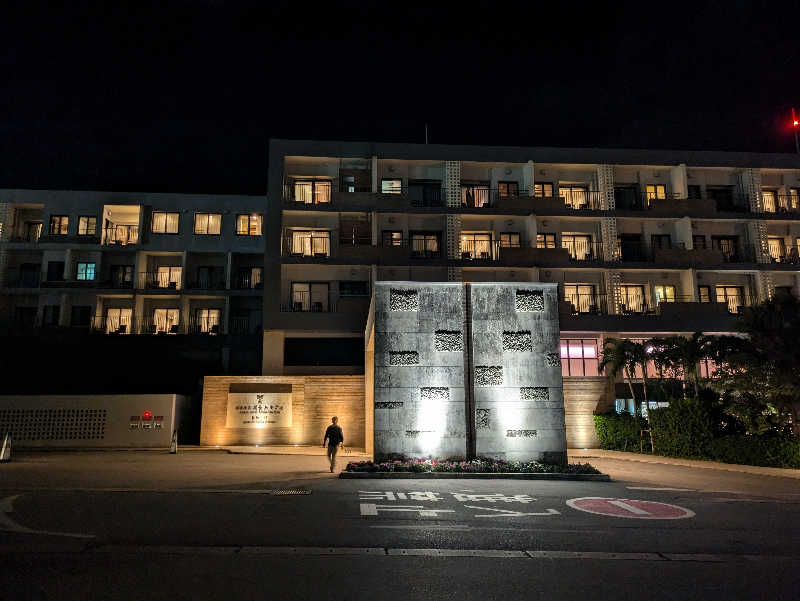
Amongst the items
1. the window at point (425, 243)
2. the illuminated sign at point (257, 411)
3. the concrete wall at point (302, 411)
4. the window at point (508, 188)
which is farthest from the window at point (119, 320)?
the window at point (508, 188)

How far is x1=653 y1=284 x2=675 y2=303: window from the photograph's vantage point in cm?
3875

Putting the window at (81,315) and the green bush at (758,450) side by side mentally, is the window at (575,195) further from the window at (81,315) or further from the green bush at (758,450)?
the window at (81,315)

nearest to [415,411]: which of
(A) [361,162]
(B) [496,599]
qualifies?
(B) [496,599]

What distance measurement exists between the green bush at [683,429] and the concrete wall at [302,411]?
49.2 ft

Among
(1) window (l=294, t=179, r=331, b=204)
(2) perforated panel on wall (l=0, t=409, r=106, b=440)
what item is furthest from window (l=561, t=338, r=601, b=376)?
(2) perforated panel on wall (l=0, t=409, r=106, b=440)

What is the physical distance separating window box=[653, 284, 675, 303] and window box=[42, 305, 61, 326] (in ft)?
136

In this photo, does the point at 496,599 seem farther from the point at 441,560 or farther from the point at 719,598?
the point at 719,598

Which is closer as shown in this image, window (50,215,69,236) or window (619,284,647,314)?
window (619,284,647,314)

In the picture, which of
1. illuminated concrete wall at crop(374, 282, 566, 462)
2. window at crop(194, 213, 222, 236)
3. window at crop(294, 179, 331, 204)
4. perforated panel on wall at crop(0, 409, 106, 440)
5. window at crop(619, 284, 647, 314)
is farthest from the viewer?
window at crop(194, 213, 222, 236)

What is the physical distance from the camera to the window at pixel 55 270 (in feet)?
142

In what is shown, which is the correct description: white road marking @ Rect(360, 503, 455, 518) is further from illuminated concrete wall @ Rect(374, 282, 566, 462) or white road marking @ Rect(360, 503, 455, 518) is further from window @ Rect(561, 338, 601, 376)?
window @ Rect(561, 338, 601, 376)

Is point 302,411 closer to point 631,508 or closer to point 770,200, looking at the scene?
point 631,508

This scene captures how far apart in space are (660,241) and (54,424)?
37.4 meters

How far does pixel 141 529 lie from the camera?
929cm
